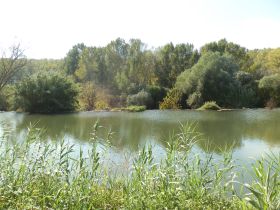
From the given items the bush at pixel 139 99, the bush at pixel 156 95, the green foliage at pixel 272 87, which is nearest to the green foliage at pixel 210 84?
the bush at pixel 156 95

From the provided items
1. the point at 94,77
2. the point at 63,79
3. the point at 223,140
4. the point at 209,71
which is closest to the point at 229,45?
the point at 209,71

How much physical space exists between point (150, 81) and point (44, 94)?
48.8ft

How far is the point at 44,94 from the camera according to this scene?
27.3 meters

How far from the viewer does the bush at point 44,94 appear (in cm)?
2736

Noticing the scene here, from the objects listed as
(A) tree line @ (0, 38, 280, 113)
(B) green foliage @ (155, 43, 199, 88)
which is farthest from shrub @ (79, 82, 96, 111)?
(B) green foliage @ (155, 43, 199, 88)

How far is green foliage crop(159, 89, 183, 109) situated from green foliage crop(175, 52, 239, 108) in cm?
62

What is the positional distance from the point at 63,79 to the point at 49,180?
25156mm

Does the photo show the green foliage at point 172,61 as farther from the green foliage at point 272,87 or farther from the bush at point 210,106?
the bush at point 210,106

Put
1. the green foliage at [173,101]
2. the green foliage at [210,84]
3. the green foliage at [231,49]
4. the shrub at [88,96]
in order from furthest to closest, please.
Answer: the green foliage at [231,49] < the shrub at [88,96] < the green foliage at [173,101] < the green foliage at [210,84]

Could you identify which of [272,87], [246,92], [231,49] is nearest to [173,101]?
[246,92]

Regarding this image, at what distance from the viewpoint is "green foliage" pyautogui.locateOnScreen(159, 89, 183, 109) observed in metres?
30.7

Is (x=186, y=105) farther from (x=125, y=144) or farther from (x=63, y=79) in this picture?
(x=125, y=144)

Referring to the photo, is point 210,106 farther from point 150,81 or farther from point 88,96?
point 150,81

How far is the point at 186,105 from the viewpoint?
31.5 metres
